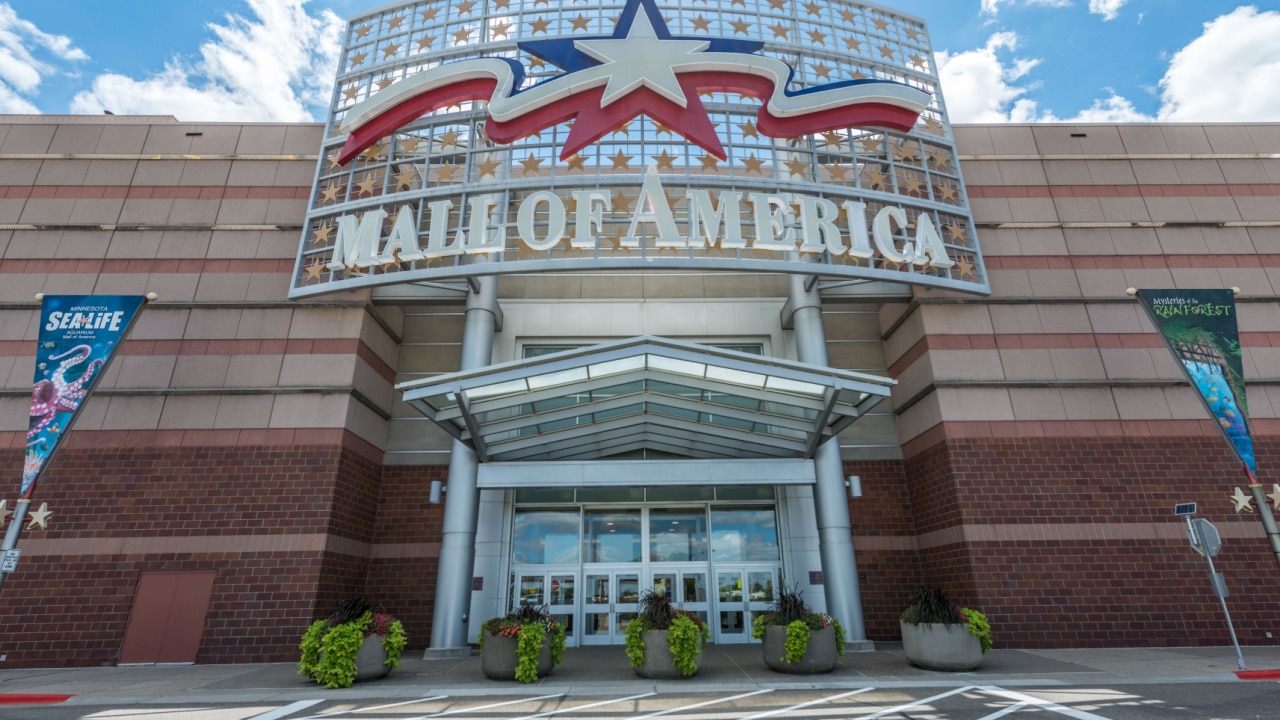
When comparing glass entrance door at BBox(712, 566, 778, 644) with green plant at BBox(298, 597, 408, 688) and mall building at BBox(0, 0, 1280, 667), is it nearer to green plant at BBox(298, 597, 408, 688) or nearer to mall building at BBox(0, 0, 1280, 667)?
mall building at BBox(0, 0, 1280, 667)

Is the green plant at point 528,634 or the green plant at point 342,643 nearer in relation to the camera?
the green plant at point 342,643

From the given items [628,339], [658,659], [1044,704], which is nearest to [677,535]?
[628,339]

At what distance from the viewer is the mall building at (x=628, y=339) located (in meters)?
16.0

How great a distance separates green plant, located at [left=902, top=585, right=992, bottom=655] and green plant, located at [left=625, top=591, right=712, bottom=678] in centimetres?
429

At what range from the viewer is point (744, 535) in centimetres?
1912

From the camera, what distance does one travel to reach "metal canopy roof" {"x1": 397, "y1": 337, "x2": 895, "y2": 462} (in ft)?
43.3

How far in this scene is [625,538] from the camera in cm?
1898

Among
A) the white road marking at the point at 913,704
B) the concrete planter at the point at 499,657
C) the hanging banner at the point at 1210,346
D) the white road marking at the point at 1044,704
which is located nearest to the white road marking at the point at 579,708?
the concrete planter at the point at 499,657

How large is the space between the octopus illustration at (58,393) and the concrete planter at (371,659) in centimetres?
885

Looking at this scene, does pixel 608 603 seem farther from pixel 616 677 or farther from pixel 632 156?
pixel 632 156

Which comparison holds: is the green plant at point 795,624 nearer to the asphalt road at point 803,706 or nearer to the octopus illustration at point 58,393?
the asphalt road at point 803,706

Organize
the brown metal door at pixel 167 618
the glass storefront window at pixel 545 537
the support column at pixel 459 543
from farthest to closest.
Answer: the glass storefront window at pixel 545 537 < the support column at pixel 459 543 < the brown metal door at pixel 167 618

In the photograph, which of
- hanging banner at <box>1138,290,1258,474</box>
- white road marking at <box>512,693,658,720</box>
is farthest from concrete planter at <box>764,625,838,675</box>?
hanging banner at <box>1138,290,1258,474</box>

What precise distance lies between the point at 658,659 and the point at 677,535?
289 inches
